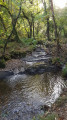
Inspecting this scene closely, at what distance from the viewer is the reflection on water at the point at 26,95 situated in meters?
4.86

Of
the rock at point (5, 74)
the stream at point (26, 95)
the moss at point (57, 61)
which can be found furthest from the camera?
the moss at point (57, 61)

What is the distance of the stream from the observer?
4.85 m

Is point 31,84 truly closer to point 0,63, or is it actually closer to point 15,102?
point 15,102

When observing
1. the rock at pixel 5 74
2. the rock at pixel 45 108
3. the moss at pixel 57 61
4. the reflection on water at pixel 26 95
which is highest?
the moss at pixel 57 61

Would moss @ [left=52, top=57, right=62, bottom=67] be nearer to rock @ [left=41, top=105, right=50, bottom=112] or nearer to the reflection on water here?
the reflection on water

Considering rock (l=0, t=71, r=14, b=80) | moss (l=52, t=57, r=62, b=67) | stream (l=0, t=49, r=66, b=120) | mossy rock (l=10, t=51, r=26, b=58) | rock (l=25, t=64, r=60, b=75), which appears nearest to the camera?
stream (l=0, t=49, r=66, b=120)

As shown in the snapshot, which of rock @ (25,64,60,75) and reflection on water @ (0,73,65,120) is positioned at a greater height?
rock @ (25,64,60,75)

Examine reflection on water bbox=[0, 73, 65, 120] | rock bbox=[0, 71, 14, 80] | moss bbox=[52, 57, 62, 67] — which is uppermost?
moss bbox=[52, 57, 62, 67]

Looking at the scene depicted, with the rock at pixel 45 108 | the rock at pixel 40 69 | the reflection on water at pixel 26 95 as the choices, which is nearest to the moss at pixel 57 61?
the rock at pixel 40 69

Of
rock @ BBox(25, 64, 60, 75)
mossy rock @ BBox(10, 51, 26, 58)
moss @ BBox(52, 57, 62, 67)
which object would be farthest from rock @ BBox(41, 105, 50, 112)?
mossy rock @ BBox(10, 51, 26, 58)

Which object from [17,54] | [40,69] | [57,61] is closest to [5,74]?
[40,69]

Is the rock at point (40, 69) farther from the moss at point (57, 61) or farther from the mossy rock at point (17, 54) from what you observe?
the mossy rock at point (17, 54)

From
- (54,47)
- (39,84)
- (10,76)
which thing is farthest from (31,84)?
(54,47)

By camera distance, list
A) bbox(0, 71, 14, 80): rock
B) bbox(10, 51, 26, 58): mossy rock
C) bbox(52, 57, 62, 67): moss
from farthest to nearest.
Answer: bbox(10, 51, 26, 58): mossy rock
bbox(52, 57, 62, 67): moss
bbox(0, 71, 14, 80): rock
